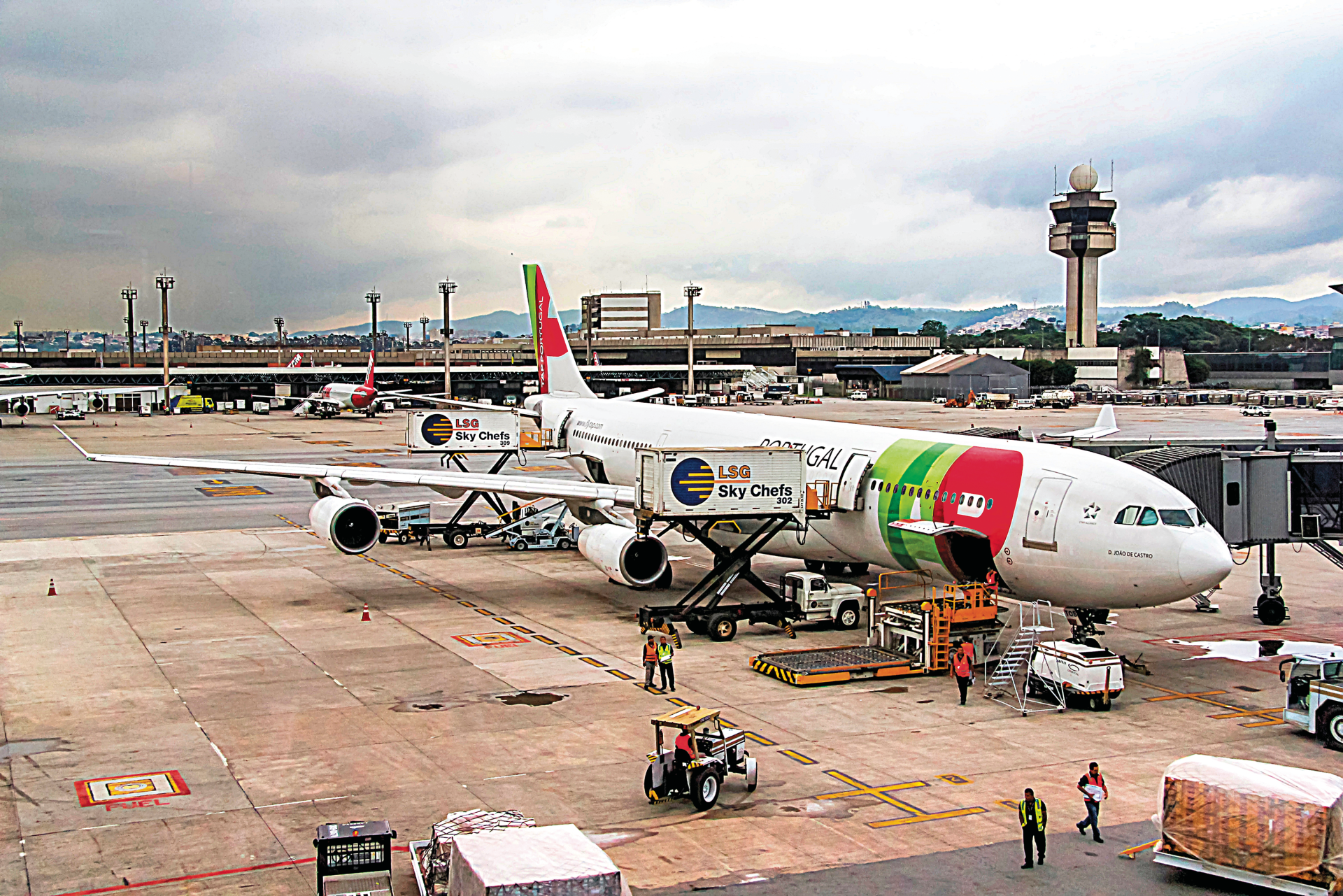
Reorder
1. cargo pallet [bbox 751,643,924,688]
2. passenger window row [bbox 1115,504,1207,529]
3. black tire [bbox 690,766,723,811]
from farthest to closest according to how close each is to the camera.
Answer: cargo pallet [bbox 751,643,924,688] < passenger window row [bbox 1115,504,1207,529] < black tire [bbox 690,766,723,811]

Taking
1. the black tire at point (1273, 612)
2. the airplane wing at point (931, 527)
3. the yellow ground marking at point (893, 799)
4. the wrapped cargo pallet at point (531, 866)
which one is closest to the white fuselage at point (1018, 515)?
the airplane wing at point (931, 527)

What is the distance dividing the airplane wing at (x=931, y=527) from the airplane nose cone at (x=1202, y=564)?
420 cm

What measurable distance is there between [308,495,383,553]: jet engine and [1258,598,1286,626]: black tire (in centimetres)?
2349

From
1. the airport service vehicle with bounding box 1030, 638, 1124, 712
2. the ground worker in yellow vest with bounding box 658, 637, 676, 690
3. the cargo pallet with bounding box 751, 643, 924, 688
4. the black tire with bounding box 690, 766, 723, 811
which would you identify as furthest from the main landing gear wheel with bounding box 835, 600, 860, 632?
the black tire with bounding box 690, 766, 723, 811

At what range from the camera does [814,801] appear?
17.8 m

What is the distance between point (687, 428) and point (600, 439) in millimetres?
6221

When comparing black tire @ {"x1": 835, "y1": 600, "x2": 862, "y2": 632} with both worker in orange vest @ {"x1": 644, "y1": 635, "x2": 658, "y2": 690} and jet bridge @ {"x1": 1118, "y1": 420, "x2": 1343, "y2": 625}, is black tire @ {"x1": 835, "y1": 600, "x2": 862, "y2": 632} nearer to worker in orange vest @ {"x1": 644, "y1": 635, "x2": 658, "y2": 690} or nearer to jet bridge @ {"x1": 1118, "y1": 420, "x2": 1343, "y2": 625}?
worker in orange vest @ {"x1": 644, "y1": 635, "x2": 658, "y2": 690}

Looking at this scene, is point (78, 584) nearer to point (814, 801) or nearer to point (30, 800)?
point (30, 800)

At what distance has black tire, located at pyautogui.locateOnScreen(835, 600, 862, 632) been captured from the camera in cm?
2984

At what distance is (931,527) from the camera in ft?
89.5

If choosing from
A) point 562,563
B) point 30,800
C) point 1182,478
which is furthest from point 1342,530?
point 30,800

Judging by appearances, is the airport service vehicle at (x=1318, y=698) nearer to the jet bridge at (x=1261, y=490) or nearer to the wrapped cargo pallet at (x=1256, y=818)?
the wrapped cargo pallet at (x=1256, y=818)

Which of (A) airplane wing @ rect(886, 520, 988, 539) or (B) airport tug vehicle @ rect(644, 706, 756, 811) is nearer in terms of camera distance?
(B) airport tug vehicle @ rect(644, 706, 756, 811)

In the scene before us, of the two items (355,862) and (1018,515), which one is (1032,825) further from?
(1018,515)
